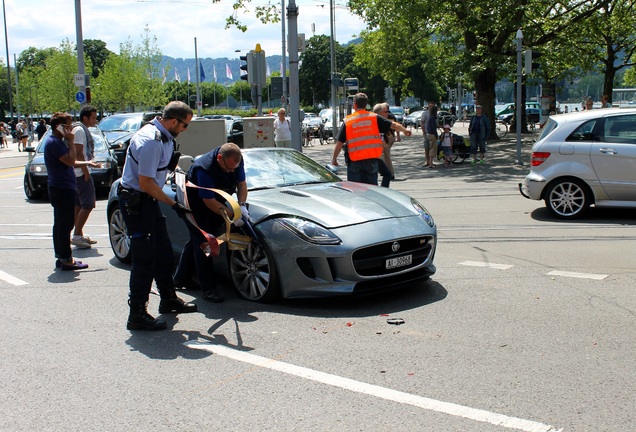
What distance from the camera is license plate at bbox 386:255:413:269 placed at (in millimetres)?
6308

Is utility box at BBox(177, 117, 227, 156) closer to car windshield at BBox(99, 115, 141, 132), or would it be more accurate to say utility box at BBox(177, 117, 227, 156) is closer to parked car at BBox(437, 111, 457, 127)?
car windshield at BBox(99, 115, 141, 132)

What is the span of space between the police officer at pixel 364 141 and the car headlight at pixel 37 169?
8.60m

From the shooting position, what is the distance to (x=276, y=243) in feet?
20.5

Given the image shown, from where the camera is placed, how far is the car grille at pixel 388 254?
616cm

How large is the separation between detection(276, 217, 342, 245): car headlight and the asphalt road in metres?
0.62

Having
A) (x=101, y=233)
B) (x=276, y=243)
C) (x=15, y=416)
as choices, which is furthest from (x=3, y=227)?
(x=15, y=416)

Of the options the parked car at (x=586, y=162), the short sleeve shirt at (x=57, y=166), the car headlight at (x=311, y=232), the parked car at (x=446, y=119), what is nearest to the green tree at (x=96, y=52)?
the parked car at (x=446, y=119)

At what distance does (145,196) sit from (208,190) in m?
0.85

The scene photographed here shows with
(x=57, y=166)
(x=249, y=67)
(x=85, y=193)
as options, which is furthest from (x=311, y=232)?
(x=249, y=67)

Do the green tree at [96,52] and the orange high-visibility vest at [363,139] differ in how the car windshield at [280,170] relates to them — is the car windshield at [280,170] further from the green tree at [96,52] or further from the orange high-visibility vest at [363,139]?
the green tree at [96,52]

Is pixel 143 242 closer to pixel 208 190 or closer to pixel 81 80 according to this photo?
pixel 208 190

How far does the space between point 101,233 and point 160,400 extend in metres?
7.15

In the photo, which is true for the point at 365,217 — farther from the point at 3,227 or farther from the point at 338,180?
the point at 3,227

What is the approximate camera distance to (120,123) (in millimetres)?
21797
